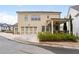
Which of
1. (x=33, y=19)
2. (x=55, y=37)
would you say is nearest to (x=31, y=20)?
(x=33, y=19)

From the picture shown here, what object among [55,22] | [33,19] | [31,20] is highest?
[33,19]

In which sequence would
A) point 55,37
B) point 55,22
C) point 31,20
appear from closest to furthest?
point 55,37
point 55,22
point 31,20

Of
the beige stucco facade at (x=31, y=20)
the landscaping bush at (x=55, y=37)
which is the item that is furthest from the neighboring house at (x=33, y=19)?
the landscaping bush at (x=55, y=37)

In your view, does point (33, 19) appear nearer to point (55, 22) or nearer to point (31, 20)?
point (31, 20)

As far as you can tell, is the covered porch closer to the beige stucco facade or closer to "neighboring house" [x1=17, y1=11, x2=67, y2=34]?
"neighboring house" [x1=17, y1=11, x2=67, y2=34]

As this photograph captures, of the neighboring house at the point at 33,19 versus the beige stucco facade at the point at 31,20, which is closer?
the neighboring house at the point at 33,19

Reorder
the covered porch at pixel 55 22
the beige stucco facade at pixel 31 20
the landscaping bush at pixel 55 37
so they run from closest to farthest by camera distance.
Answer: the landscaping bush at pixel 55 37 → the covered porch at pixel 55 22 → the beige stucco facade at pixel 31 20

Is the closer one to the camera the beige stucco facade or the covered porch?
the covered porch

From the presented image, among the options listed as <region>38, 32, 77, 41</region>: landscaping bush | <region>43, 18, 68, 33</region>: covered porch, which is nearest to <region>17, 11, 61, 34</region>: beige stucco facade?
<region>43, 18, 68, 33</region>: covered porch

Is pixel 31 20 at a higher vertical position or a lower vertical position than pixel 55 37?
higher

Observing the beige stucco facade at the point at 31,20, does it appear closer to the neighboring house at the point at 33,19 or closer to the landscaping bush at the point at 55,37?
the neighboring house at the point at 33,19

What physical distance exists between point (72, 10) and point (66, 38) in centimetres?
927
